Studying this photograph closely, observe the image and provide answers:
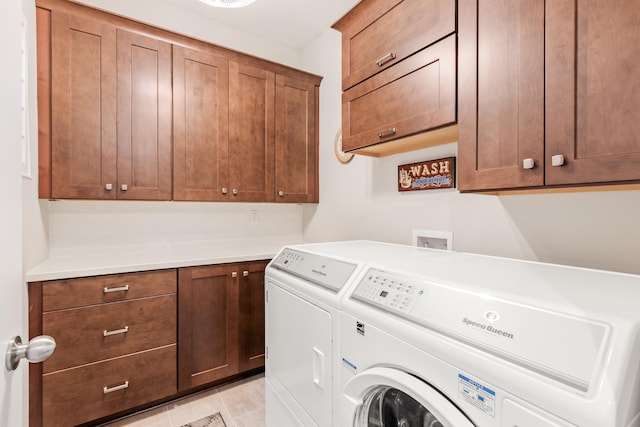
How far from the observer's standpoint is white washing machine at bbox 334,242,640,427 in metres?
0.55

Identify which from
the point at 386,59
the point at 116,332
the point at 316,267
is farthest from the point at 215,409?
the point at 386,59

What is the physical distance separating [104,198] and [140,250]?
552 mm

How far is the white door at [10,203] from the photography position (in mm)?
594

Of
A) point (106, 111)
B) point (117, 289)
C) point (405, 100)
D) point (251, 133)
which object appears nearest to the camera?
point (405, 100)

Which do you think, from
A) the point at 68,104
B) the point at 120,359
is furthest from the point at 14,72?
the point at 120,359

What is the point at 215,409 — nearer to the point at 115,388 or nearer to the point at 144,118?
the point at 115,388

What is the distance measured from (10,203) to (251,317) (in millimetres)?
1786

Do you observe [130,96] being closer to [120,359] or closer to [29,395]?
[120,359]

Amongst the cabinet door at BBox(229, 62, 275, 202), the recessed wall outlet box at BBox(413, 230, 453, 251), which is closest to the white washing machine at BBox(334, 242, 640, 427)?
the recessed wall outlet box at BBox(413, 230, 453, 251)

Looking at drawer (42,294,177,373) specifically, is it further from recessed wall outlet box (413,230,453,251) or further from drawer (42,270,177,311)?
recessed wall outlet box (413,230,453,251)

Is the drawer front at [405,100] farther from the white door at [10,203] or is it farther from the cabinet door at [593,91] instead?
the white door at [10,203]

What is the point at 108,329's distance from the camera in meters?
1.75

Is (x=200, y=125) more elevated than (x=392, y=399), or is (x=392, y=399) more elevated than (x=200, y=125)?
(x=200, y=125)

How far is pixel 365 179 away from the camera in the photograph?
7.45 feet
